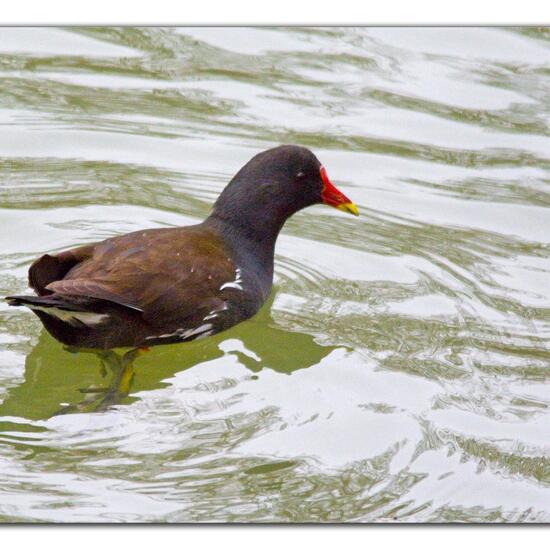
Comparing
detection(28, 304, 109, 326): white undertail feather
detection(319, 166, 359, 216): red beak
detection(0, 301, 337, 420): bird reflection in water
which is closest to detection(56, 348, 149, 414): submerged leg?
detection(0, 301, 337, 420): bird reflection in water

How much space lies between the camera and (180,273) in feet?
21.4

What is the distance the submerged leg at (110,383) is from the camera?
6094 millimetres

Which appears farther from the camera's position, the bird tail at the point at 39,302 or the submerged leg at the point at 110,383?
the submerged leg at the point at 110,383

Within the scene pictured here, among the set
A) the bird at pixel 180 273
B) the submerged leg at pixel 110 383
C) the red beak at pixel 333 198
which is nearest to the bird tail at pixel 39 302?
the bird at pixel 180 273

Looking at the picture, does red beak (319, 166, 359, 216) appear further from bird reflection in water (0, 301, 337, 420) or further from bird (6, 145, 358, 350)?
bird reflection in water (0, 301, 337, 420)

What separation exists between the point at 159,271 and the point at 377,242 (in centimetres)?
197

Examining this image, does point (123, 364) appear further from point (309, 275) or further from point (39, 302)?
point (309, 275)

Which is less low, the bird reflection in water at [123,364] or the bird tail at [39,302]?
the bird tail at [39,302]

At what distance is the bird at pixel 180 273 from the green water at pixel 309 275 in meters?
0.20

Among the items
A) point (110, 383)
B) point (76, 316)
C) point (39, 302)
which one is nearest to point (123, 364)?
point (110, 383)

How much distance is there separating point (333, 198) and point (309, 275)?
0.48m

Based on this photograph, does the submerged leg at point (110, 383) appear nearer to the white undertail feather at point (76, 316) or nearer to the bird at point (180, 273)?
the bird at point (180, 273)

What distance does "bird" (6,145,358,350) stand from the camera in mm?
6211

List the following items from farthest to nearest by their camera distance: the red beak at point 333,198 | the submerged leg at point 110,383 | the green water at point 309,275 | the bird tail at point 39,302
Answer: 1. the red beak at point 333,198
2. the submerged leg at point 110,383
3. the bird tail at point 39,302
4. the green water at point 309,275
